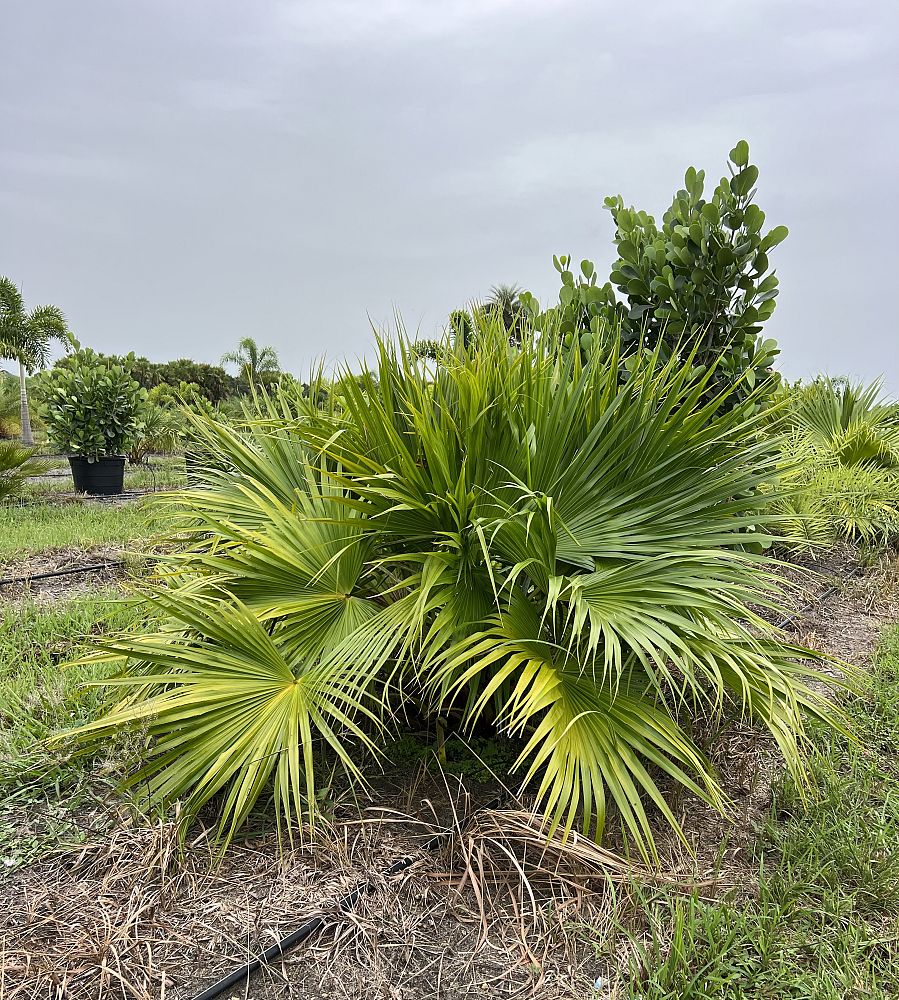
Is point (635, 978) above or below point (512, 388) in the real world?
below

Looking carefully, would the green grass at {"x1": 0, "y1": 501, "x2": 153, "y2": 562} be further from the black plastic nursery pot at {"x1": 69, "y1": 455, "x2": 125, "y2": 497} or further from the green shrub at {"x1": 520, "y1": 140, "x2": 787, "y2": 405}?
the green shrub at {"x1": 520, "y1": 140, "x2": 787, "y2": 405}

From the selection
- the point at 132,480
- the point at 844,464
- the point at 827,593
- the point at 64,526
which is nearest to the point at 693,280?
the point at 827,593

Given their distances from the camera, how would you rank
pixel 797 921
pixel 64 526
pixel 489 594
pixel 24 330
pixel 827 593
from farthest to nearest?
pixel 24 330 < pixel 64 526 < pixel 827 593 < pixel 489 594 < pixel 797 921

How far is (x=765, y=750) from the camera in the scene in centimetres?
307

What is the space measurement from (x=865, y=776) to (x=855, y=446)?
4.91m

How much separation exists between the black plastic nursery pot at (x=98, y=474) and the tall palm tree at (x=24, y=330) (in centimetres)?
717

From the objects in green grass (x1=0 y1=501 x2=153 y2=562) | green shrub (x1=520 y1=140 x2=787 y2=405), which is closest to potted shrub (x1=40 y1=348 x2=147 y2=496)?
green grass (x1=0 y1=501 x2=153 y2=562)

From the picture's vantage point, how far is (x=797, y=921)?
2.05 m

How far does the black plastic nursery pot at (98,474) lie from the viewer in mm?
11180

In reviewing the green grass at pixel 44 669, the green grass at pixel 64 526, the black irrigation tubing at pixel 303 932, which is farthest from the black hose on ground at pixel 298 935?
the green grass at pixel 64 526

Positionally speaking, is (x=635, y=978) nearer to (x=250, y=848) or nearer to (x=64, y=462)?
(x=250, y=848)

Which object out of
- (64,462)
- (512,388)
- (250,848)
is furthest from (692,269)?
(64,462)

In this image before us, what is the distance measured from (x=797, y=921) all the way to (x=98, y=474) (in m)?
11.4

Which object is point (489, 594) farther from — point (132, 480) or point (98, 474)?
point (132, 480)
